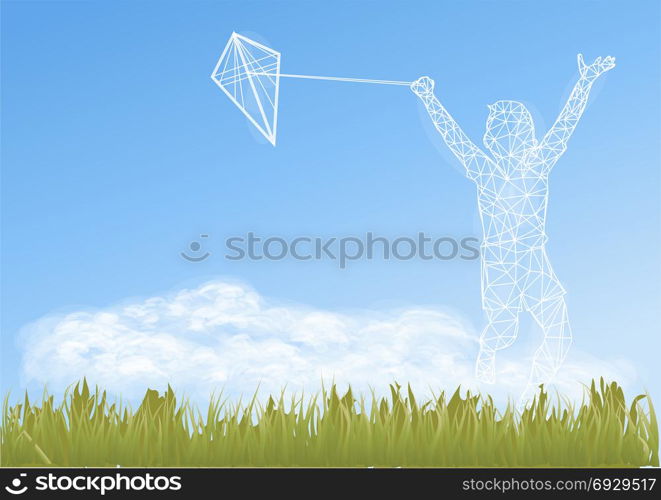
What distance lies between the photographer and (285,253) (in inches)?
216

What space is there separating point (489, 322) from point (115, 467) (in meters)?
2.66

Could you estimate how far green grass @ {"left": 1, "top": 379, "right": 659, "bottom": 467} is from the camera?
14.9 feet

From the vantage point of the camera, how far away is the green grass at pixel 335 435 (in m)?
4.53

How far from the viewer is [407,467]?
4.52 metres

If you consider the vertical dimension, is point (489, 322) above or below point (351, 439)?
above

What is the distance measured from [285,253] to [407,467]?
1728mm

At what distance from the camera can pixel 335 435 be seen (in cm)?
458
